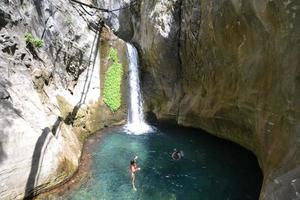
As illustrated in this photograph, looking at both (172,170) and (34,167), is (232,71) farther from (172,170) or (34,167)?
(34,167)

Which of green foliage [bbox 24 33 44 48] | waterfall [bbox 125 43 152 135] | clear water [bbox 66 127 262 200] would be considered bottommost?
clear water [bbox 66 127 262 200]

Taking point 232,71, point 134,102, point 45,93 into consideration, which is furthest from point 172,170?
point 134,102

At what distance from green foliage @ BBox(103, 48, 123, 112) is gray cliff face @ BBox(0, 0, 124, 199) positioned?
67 cm

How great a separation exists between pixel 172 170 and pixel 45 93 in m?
8.60

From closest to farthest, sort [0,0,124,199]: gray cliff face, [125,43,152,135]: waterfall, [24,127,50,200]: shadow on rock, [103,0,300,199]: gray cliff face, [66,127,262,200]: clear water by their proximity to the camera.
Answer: [103,0,300,199]: gray cliff face, [24,127,50,200]: shadow on rock, [0,0,124,199]: gray cliff face, [66,127,262,200]: clear water, [125,43,152,135]: waterfall

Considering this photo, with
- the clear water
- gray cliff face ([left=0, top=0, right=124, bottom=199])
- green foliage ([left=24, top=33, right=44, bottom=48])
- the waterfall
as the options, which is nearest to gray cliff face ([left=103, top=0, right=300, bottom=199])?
the waterfall

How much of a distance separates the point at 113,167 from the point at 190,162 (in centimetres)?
450

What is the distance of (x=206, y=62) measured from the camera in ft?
64.0

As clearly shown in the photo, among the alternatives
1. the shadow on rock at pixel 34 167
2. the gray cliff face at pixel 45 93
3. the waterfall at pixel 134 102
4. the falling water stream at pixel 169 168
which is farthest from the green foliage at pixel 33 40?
the waterfall at pixel 134 102

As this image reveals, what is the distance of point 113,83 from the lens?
25828 millimetres

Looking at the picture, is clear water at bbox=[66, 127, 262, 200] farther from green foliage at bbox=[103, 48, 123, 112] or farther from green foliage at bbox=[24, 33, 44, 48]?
green foliage at bbox=[24, 33, 44, 48]

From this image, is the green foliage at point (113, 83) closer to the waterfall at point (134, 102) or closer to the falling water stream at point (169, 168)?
the waterfall at point (134, 102)

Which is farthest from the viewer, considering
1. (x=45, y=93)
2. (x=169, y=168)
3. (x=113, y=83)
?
(x=113, y=83)

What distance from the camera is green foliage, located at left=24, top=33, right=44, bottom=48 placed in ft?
58.9
